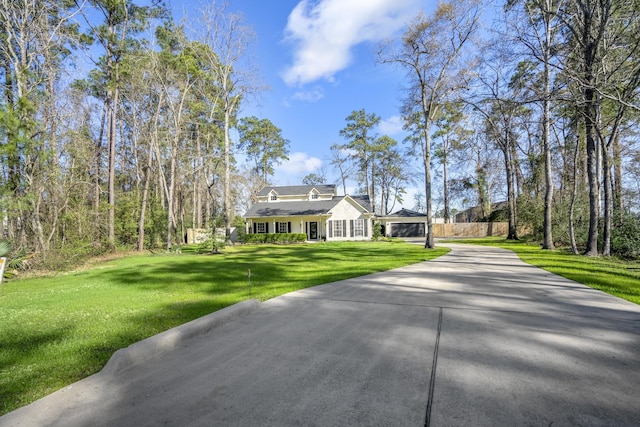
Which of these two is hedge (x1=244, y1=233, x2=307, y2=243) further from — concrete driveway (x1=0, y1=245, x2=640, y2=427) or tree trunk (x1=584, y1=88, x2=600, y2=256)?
concrete driveway (x1=0, y1=245, x2=640, y2=427)

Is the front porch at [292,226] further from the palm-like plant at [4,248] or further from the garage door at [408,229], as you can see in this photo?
the palm-like plant at [4,248]

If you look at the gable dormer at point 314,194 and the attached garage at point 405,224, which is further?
the attached garage at point 405,224

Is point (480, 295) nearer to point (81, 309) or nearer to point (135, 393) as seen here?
point (135, 393)

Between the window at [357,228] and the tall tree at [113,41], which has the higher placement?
the tall tree at [113,41]

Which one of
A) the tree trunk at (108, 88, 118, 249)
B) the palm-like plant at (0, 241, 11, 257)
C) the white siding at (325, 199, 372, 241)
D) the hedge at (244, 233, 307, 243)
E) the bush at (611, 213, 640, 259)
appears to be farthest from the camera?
the white siding at (325, 199, 372, 241)

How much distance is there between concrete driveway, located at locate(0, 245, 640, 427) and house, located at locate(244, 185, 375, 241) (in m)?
23.8

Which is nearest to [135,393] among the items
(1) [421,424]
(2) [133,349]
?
(2) [133,349]

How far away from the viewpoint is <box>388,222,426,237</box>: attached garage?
3850 cm

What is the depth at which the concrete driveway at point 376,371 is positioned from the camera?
2.10 m

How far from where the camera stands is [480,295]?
18.5ft

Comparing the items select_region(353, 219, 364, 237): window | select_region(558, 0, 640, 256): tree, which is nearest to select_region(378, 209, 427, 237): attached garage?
select_region(353, 219, 364, 237): window

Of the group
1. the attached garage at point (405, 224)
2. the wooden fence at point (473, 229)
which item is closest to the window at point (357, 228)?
the attached garage at point (405, 224)

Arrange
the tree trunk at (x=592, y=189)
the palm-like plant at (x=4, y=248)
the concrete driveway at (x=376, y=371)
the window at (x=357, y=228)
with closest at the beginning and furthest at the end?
the concrete driveway at (x=376, y=371) < the palm-like plant at (x=4, y=248) < the tree trunk at (x=592, y=189) < the window at (x=357, y=228)

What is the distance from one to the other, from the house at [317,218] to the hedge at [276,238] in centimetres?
224
